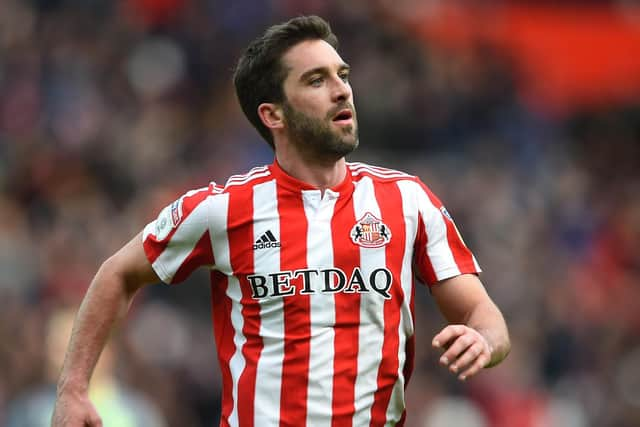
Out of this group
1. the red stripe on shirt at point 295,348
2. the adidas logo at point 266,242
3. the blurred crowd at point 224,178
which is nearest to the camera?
the red stripe on shirt at point 295,348

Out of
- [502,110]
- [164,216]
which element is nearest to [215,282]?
[164,216]

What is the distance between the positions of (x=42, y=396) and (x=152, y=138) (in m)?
→ 3.60

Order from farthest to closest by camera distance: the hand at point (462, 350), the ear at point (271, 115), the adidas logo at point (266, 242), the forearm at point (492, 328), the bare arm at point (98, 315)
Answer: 1. the ear at point (271, 115)
2. the bare arm at point (98, 315)
3. the adidas logo at point (266, 242)
4. the forearm at point (492, 328)
5. the hand at point (462, 350)

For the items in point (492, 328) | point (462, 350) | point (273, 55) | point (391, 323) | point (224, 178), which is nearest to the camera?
point (462, 350)

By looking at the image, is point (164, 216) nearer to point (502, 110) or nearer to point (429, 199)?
point (429, 199)

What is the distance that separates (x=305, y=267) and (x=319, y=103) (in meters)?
0.60

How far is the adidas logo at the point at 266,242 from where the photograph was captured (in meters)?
4.89

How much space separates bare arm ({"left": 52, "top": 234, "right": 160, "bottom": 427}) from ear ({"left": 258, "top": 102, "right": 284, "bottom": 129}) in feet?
2.08

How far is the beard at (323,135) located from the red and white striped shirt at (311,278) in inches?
5.1

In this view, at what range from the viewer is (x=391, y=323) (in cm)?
486

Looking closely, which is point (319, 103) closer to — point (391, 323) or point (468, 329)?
point (391, 323)

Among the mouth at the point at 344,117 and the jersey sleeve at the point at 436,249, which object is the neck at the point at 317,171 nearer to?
the mouth at the point at 344,117

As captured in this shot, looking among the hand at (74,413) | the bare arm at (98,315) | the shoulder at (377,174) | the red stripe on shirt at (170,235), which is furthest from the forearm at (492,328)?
the hand at (74,413)

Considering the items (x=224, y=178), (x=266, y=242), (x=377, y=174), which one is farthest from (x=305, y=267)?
(x=224, y=178)
